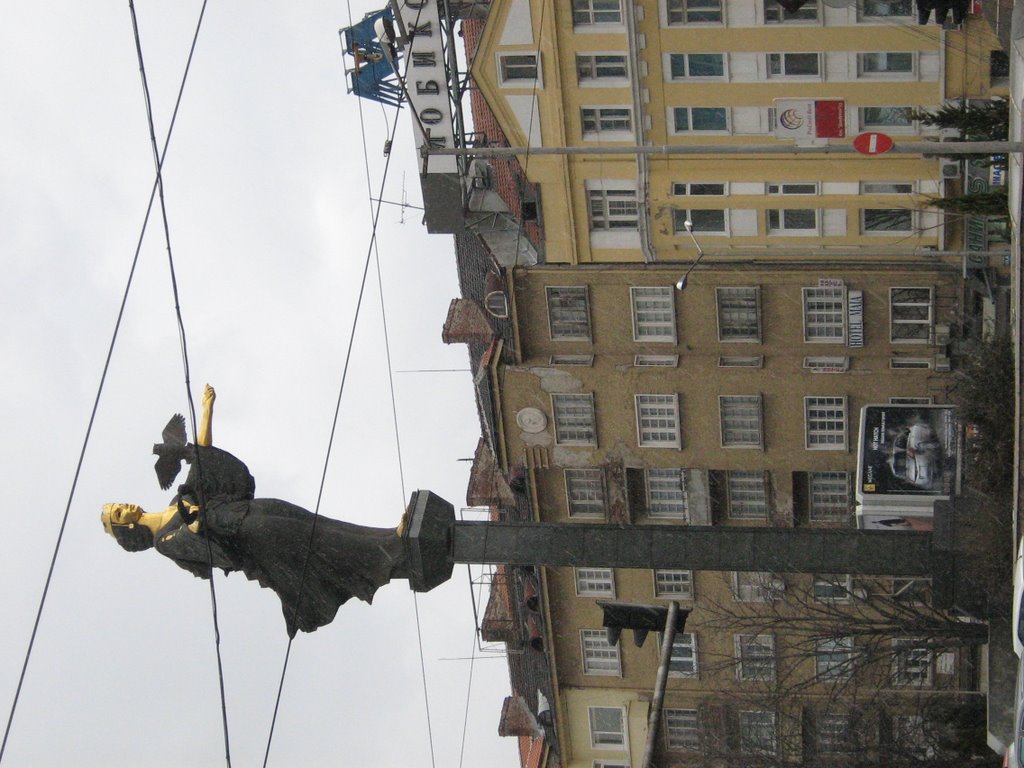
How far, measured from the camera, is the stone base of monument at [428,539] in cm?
2492

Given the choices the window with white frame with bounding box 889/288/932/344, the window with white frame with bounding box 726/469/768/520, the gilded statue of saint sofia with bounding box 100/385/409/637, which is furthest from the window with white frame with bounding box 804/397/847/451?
the gilded statue of saint sofia with bounding box 100/385/409/637

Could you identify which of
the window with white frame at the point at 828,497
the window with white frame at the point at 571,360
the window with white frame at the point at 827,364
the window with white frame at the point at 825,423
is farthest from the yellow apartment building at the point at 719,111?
the window with white frame at the point at 828,497

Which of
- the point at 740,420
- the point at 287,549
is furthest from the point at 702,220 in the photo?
the point at 287,549

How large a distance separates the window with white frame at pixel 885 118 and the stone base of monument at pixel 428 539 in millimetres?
15300

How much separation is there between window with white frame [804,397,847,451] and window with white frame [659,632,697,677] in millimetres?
7319

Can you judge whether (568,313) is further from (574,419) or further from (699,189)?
(699,189)

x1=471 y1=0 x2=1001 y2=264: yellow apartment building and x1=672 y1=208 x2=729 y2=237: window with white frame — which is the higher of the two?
x1=471 y1=0 x2=1001 y2=264: yellow apartment building

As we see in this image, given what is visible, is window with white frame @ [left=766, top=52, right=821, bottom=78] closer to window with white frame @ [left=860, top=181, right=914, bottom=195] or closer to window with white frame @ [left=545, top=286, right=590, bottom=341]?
window with white frame @ [left=860, top=181, right=914, bottom=195]

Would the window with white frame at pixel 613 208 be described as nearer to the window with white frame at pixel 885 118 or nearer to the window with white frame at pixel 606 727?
the window with white frame at pixel 885 118

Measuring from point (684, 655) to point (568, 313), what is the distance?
433 inches

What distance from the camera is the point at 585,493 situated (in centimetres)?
4172

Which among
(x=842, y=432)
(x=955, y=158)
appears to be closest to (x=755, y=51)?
(x=955, y=158)

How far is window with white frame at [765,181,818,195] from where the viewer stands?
36.1 metres

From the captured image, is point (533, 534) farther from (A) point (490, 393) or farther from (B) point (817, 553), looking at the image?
(A) point (490, 393)
